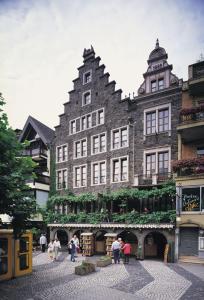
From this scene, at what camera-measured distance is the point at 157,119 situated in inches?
940

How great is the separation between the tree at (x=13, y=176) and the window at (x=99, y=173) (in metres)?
14.1

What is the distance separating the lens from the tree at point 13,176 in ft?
37.1

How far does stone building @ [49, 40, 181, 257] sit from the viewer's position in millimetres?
22938

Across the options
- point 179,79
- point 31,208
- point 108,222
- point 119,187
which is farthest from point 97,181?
point 31,208

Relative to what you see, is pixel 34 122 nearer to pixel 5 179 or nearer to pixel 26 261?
pixel 26 261

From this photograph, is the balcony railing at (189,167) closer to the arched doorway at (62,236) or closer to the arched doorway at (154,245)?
the arched doorway at (154,245)

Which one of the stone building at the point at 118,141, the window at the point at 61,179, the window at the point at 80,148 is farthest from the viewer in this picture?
the window at the point at 61,179

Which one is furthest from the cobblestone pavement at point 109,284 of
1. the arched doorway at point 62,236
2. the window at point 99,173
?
the arched doorway at point 62,236

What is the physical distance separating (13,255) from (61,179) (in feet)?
54.5

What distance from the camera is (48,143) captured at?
32500 mm

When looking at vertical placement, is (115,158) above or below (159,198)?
above

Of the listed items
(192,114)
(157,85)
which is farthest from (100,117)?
(192,114)

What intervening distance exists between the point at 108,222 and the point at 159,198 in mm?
4700

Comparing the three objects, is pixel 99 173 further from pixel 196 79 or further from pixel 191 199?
pixel 196 79
